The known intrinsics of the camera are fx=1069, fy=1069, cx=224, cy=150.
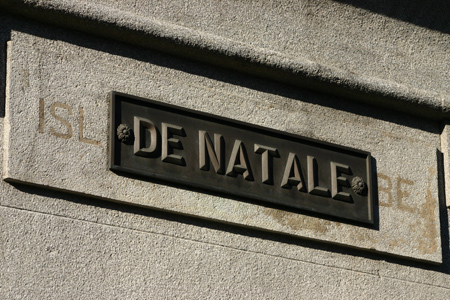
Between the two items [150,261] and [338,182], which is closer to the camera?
[150,261]

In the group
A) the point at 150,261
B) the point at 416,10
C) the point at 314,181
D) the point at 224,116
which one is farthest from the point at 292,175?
the point at 416,10

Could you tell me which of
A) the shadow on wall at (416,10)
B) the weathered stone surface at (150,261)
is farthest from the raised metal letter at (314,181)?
the shadow on wall at (416,10)

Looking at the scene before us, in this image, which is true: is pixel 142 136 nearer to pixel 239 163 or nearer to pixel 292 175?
pixel 239 163

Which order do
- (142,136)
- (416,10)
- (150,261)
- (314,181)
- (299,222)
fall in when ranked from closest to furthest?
(150,261), (142,136), (299,222), (314,181), (416,10)

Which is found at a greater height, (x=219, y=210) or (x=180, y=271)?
(x=219, y=210)

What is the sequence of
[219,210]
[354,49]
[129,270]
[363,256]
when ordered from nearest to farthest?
[129,270] < [219,210] < [363,256] < [354,49]

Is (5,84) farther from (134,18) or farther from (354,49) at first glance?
(354,49)

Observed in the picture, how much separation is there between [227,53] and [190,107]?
392 millimetres

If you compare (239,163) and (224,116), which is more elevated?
(224,116)

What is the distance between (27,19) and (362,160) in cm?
203

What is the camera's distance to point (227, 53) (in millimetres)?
5797

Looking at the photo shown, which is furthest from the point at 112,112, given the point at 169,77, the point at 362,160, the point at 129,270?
the point at 362,160

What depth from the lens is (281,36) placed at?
6078 mm

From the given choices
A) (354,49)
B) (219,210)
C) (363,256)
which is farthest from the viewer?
(354,49)
